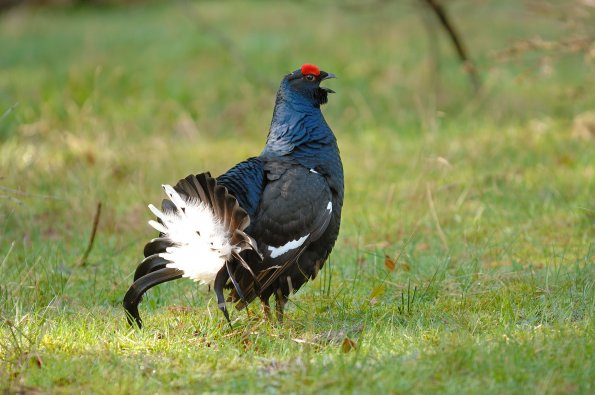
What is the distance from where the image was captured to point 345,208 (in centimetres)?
667

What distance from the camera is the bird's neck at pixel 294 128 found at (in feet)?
15.5

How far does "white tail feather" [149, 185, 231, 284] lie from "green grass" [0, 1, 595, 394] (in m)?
0.35

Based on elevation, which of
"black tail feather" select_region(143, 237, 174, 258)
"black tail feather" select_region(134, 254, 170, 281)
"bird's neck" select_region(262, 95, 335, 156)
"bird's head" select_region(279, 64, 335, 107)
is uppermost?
"bird's head" select_region(279, 64, 335, 107)

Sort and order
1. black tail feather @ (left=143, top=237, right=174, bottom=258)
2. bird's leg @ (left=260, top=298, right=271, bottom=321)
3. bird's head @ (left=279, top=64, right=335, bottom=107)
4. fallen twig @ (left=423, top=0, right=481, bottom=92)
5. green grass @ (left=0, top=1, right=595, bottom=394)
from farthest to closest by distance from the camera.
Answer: fallen twig @ (left=423, top=0, right=481, bottom=92) → bird's head @ (left=279, top=64, right=335, bottom=107) → bird's leg @ (left=260, top=298, right=271, bottom=321) → black tail feather @ (left=143, top=237, right=174, bottom=258) → green grass @ (left=0, top=1, right=595, bottom=394)

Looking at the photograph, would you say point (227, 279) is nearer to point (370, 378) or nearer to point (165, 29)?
point (370, 378)

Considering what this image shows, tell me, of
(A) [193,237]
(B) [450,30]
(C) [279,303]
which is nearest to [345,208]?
(C) [279,303]

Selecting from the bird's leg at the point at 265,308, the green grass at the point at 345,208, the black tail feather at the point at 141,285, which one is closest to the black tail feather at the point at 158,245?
the black tail feather at the point at 141,285

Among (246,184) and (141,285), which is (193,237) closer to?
(141,285)

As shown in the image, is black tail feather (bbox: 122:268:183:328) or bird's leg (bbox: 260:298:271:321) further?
bird's leg (bbox: 260:298:271:321)

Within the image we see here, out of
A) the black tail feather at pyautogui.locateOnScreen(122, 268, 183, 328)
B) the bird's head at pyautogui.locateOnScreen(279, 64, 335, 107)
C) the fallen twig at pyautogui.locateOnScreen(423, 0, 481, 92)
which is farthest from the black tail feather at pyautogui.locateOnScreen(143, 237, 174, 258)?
the fallen twig at pyautogui.locateOnScreen(423, 0, 481, 92)

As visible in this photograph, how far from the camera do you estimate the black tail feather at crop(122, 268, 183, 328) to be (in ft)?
13.4

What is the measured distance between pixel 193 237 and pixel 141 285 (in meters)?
0.34

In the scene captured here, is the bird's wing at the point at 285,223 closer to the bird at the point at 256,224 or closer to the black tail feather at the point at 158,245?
the bird at the point at 256,224

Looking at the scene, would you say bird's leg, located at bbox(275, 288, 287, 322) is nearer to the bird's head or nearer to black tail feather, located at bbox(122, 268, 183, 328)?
black tail feather, located at bbox(122, 268, 183, 328)
